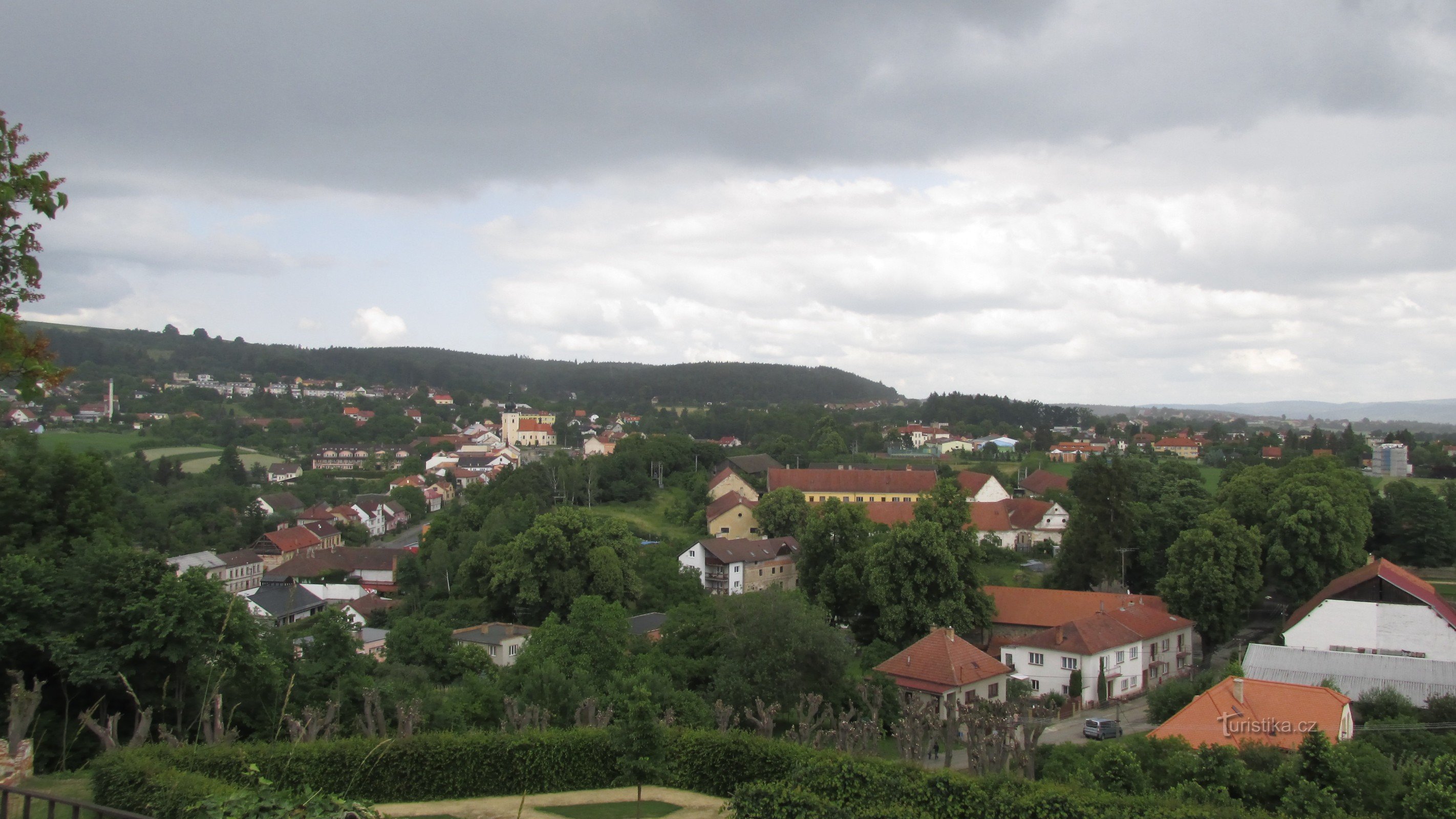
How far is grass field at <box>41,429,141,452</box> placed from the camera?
80.5m

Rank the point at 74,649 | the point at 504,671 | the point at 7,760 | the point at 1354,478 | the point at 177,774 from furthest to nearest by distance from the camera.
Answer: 1. the point at 1354,478
2. the point at 504,671
3. the point at 74,649
4. the point at 7,760
5. the point at 177,774

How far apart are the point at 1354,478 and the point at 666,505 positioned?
3734cm

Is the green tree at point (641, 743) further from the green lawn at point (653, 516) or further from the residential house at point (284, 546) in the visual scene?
the residential house at point (284, 546)

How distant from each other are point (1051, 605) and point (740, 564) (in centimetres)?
1522

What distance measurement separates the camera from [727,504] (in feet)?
167

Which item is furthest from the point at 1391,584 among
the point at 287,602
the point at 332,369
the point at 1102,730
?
the point at 332,369

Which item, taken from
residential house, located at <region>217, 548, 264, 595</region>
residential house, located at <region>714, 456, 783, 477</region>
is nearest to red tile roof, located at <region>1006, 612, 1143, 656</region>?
residential house, located at <region>714, 456, 783, 477</region>

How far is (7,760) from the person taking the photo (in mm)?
9734

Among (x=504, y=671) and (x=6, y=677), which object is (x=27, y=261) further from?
(x=504, y=671)

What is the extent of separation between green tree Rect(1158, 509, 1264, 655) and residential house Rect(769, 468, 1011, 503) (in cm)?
2499

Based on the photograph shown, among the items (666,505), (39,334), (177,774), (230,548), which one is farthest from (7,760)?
(230,548)

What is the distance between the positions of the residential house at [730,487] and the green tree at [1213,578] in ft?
93.3

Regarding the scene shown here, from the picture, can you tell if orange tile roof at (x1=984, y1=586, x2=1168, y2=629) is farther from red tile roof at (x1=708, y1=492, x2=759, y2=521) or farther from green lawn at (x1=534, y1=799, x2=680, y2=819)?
green lawn at (x1=534, y1=799, x2=680, y2=819)

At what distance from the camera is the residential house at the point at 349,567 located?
5206 cm
